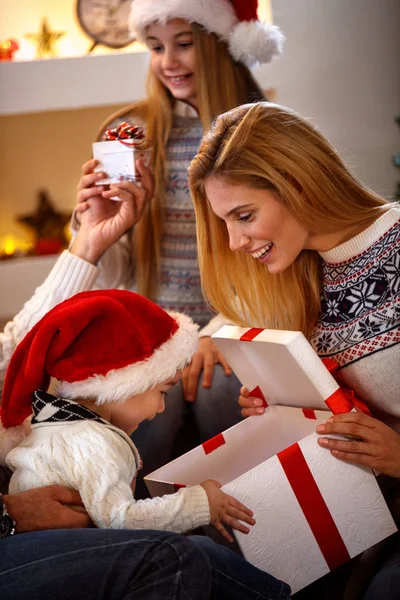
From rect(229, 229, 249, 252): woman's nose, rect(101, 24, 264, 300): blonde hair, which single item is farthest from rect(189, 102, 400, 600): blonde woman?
rect(101, 24, 264, 300): blonde hair

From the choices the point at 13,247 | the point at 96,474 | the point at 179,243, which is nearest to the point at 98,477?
the point at 96,474

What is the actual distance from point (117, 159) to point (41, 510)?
0.91 m

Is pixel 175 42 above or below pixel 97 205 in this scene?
above

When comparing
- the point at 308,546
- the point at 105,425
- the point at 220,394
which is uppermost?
the point at 105,425

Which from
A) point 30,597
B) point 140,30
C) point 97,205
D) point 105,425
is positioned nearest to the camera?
point 30,597

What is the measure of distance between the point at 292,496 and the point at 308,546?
0.09 metres

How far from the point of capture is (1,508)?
46.2 inches

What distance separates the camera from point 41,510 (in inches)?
47.1

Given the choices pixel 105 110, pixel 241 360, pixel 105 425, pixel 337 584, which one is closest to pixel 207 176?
pixel 241 360

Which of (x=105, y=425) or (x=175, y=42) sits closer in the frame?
(x=105, y=425)

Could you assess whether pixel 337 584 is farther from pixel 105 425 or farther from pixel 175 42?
pixel 175 42

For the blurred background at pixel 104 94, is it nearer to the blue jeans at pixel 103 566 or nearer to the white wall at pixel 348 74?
the white wall at pixel 348 74

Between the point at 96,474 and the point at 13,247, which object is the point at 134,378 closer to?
the point at 96,474

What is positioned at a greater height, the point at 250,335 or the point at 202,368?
the point at 250,335
